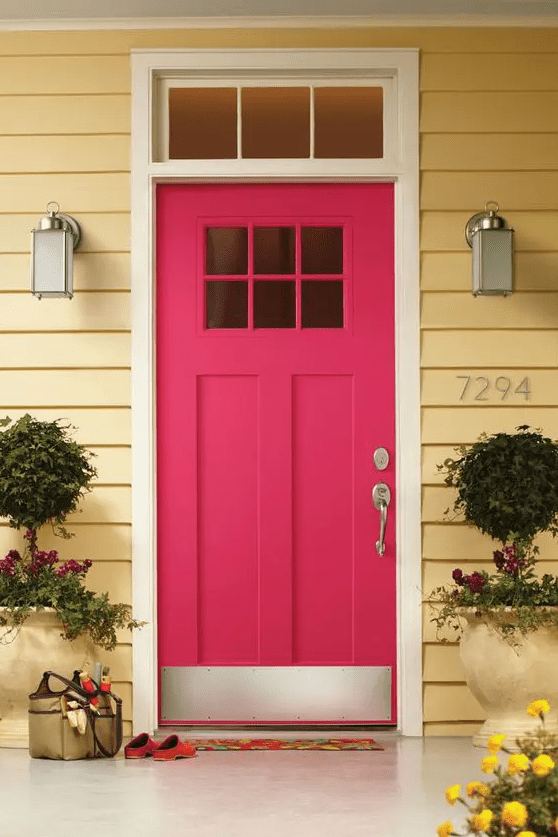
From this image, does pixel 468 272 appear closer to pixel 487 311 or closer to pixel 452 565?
pixel 487 311

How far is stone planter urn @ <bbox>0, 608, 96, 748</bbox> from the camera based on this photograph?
4.84m

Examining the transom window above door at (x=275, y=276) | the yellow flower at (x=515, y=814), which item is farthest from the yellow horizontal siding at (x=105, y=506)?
the yellow flower at (x=515, y=814)

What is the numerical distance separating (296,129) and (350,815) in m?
2.94

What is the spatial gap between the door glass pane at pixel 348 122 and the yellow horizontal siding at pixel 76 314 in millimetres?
1057

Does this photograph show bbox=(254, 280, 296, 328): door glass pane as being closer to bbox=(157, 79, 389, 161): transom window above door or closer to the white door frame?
the white door frame

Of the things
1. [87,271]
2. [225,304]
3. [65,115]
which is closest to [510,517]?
[225,304]

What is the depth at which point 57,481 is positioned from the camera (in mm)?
4902

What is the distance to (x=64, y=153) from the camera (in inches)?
212

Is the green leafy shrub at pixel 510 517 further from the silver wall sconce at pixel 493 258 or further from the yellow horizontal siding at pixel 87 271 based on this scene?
the yellow horizontal siding at pixel 87 271

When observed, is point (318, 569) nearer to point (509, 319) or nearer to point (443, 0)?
point (509, 319)

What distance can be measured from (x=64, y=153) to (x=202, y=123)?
23.5 inches

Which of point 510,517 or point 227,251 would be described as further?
point 227,251

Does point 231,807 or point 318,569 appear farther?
point 318,569

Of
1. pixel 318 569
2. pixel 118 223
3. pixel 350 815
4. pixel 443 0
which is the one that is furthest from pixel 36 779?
pixel 443 0
